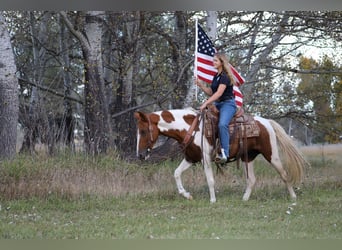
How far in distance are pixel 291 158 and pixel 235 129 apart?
904 millimetres

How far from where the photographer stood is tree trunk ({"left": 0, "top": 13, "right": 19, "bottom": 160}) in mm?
7824

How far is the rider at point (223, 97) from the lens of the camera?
641 cm

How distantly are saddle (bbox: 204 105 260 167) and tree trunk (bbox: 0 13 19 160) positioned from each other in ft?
9.90

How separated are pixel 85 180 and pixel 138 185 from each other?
719 millimetres

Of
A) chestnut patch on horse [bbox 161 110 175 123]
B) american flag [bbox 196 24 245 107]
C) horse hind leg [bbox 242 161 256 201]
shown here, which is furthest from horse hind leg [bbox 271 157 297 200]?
chestnut patch on horse [bbox 161 110 175 123]

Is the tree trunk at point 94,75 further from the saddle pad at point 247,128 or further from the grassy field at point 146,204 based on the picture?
the saddle pad at point 247,128

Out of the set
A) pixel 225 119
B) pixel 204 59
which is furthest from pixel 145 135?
pixel 204 59

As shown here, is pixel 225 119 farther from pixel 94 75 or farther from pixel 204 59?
pixel 94 75

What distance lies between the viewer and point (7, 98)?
7949 millimetres

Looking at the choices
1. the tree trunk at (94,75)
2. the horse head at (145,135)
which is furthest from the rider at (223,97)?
the tree trunk at (94,75)

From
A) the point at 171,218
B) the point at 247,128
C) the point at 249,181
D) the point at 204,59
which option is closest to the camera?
the point at 171,218

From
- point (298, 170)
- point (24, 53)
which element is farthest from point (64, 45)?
point (298, 170)
